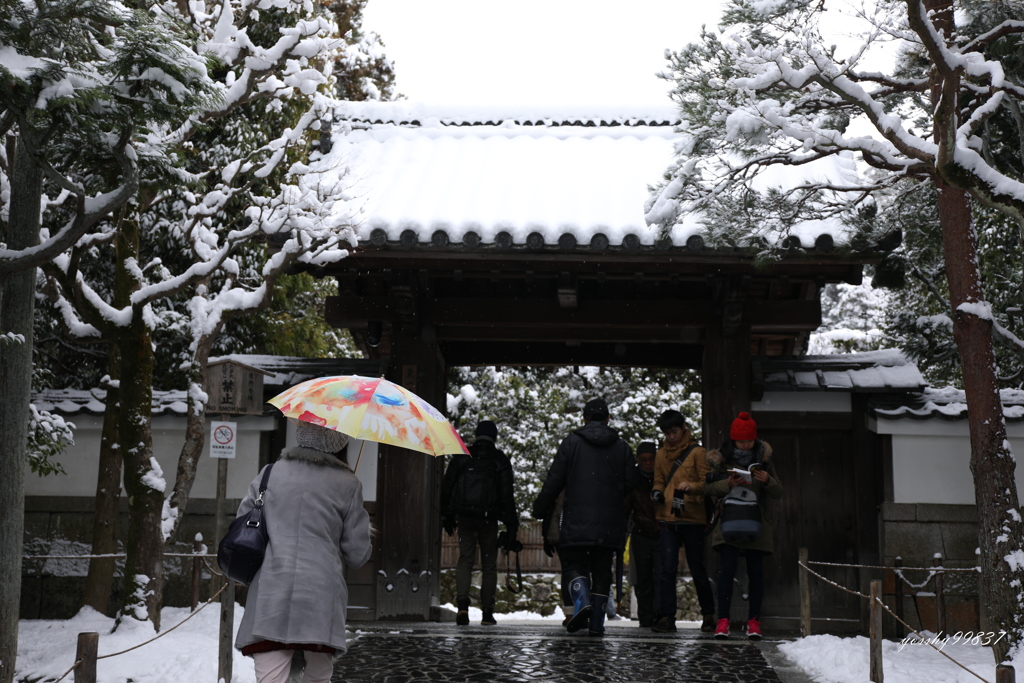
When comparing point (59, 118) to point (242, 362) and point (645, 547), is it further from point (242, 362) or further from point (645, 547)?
point (645, 547)

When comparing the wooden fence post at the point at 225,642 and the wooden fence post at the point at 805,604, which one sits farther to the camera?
the wooden fence post at the point at 805,604

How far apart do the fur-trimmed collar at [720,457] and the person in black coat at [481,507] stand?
1.89 metres

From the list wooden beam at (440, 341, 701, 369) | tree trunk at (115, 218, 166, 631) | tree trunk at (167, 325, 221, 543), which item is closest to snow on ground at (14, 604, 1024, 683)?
tree trunk at (115, 218, 166, 631)

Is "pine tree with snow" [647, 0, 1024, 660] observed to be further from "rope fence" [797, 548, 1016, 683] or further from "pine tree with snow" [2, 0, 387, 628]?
"pine tree with snow" [2, 0, 387, 628]

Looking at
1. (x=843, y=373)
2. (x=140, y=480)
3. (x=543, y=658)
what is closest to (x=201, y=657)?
(x=140, y=480)

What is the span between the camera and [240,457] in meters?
9.63

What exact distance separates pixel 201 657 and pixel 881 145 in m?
5.67

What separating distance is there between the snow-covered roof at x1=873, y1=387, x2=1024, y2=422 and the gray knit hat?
6.60m

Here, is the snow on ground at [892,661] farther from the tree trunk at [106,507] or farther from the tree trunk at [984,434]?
the tree trunk at [106,507]

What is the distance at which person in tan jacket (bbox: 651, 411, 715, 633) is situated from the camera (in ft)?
27.3

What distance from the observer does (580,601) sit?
323 inches

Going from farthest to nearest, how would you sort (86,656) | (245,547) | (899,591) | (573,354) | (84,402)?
(573,354), (84,402), (899,591), (86,656), (245,547)

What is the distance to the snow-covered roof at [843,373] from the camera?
374 inches

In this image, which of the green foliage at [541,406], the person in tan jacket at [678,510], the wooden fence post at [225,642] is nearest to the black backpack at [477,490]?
the person in tan jacket at [678,510]
